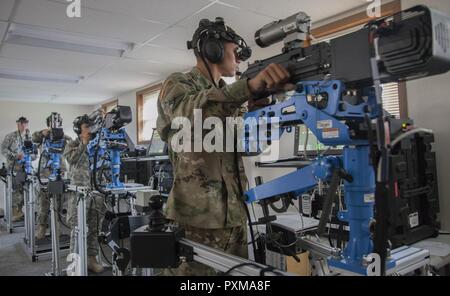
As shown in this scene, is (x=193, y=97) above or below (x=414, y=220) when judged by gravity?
above

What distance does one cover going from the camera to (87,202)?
3.54 meters

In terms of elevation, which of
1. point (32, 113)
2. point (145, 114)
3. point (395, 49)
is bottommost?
point (395, 49)

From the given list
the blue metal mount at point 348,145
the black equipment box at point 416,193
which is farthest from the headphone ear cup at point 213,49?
the black equipment box at point 416,193

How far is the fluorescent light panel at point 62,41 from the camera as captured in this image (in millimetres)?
3293

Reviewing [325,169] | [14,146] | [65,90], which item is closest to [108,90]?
[65,90]

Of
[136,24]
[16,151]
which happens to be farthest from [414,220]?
[16,151]

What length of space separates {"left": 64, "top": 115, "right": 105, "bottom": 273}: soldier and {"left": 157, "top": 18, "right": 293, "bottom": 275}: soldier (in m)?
2.49

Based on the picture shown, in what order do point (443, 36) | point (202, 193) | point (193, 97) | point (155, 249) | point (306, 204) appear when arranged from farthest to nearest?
point (306, 204) → point (202, 193) → point (193, 97) → point (155, 249) → point (443, 36)

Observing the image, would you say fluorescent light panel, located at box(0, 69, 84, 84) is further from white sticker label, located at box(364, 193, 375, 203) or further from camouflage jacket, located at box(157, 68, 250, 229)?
white sticker label, located at box(364, 193, 375, 203)

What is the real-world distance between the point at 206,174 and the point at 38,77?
5052 mm

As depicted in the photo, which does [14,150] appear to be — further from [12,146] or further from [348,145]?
[348,145]

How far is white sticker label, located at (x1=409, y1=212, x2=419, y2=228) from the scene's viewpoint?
1.86m

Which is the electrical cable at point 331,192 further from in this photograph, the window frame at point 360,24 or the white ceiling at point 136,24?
the white ceiling at point 136,24

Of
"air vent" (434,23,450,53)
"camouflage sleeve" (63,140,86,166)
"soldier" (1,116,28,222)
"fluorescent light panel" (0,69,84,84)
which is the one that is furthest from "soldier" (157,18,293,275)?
"soldier" (1,116,28,222)
